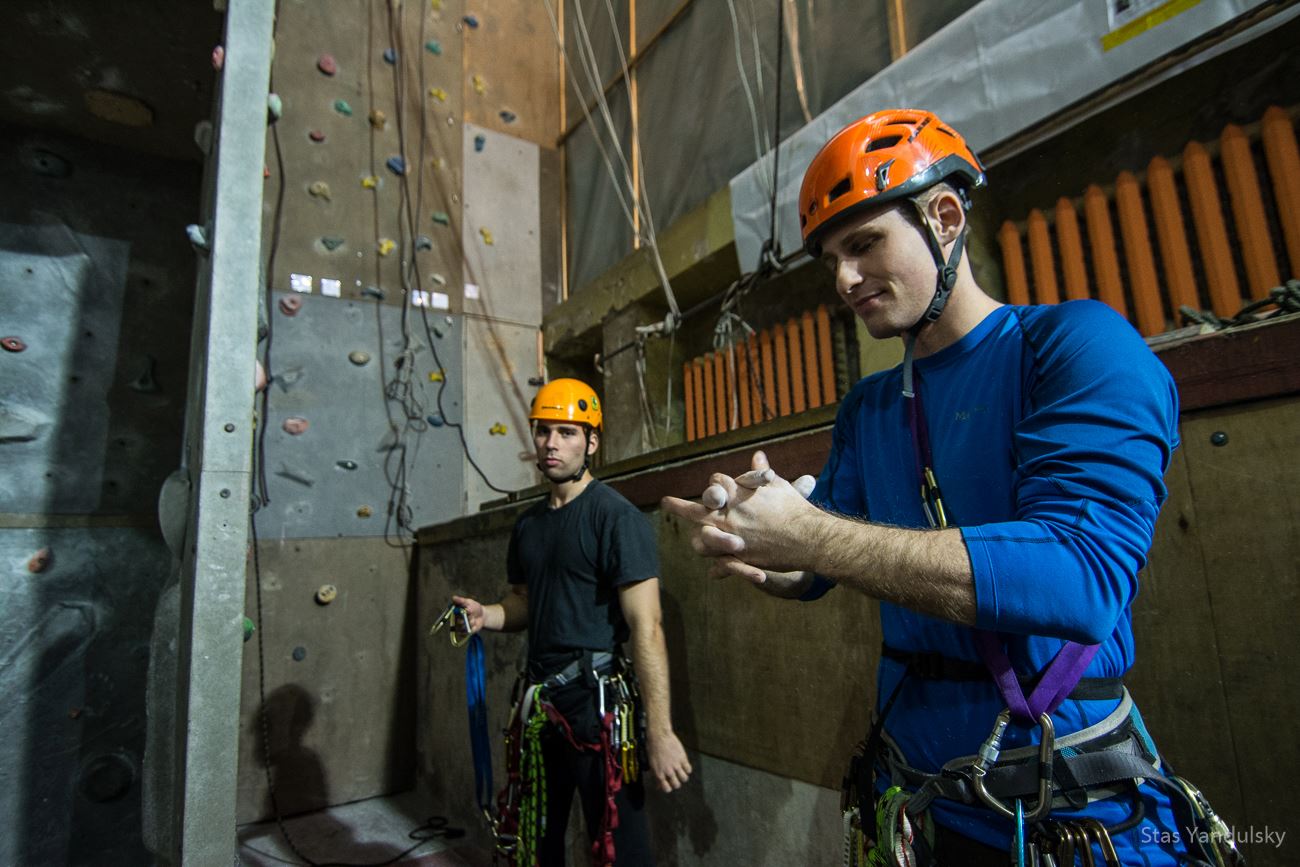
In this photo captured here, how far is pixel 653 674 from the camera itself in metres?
2.18

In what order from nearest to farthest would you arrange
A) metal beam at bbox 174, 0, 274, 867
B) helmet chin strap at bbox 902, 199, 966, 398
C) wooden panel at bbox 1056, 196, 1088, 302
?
helmet chin strap at bbox 902, 199, 966, 398 < metal beam at bbox 174, 0, 274, 867 < wooden panel at bbox 1056, 196, 1088, 302

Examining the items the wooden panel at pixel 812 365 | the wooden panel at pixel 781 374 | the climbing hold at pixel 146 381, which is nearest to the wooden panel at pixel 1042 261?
the wooden panel at pixel 812 365

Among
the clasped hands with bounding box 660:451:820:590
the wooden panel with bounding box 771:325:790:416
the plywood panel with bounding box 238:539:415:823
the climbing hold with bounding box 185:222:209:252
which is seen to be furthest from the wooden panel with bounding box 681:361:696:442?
the clasped hands with bounding box 660:451:820:590

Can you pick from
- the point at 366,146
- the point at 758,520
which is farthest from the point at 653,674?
the point at 366,146

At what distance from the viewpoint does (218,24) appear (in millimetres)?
2141

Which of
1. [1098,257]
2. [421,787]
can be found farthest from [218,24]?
[421,787]

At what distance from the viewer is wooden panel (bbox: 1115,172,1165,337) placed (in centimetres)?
310

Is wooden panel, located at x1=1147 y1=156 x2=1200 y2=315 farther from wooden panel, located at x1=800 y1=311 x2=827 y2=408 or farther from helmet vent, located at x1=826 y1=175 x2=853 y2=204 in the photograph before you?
→ helmet vent, located at x1=826 y1=175 x2=853 y2=204

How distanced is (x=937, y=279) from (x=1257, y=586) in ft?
2.93

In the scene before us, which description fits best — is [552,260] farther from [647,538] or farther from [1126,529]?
[1126,529]

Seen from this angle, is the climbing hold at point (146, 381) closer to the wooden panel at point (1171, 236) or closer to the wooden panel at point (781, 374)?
the wooden panel at point (781, 374)

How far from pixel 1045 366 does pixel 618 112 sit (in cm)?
601

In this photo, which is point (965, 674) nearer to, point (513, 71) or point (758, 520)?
point (758, 520)

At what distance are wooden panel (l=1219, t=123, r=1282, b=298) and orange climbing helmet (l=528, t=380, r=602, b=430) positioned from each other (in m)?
2.85
